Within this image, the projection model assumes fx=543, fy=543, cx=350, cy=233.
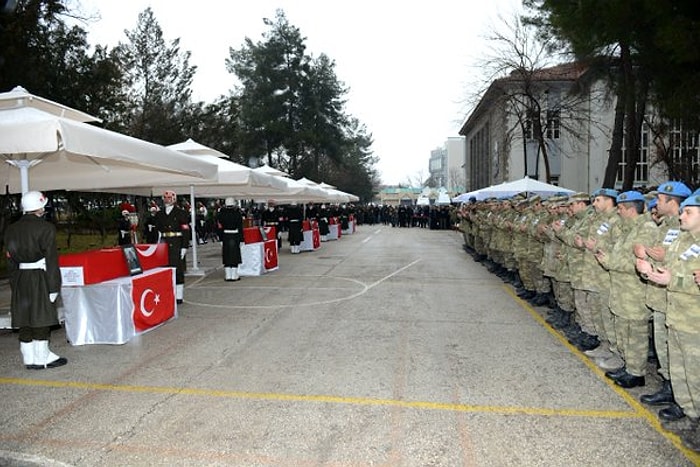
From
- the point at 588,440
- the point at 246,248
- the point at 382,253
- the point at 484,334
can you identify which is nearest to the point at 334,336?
the point at 484,334

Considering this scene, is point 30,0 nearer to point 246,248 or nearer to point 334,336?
point 246,248

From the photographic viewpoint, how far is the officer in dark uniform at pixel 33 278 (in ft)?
18.6

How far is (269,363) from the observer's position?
591cm

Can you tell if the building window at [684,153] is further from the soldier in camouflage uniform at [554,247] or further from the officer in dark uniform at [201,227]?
the officer in dark uniform at [201,227]

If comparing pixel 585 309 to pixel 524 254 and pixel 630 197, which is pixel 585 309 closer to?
pixel 630 197

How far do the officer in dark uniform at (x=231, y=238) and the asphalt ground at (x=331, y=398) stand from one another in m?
3.87

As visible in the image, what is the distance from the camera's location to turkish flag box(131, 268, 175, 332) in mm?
7137

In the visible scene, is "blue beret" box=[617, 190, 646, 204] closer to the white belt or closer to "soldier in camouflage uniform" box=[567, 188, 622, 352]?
"soldier in camouflage uniform" box=[567, 188, 622, 352]

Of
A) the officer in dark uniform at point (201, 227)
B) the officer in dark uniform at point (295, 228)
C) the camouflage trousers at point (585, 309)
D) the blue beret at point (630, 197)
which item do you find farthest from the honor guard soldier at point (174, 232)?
the officer in dark uniform at point (201, 227)

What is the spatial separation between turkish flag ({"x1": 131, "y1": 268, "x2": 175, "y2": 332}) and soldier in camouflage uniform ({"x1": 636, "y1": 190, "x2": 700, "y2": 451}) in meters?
5.86

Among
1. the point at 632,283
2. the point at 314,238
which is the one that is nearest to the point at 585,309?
the point at 632,283

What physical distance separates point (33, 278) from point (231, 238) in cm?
652

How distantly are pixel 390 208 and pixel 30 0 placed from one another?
35510 mm

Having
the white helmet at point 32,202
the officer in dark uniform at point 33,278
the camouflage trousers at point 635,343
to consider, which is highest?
the white helmet at point 32,202
